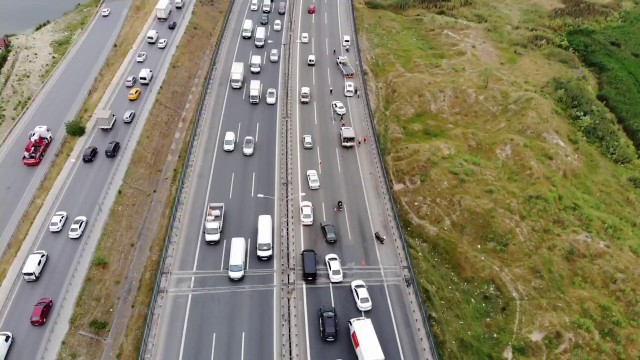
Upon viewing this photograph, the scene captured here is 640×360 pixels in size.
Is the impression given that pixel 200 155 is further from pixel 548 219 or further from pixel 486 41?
pixel 486 41

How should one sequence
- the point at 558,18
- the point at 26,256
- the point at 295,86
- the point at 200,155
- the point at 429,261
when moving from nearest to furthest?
the point at 26,256 < the point at 429,261 < the point at 200,155 < the point at 295,86 < the point at 558,18

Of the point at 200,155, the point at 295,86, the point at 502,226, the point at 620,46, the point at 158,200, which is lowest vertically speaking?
the point at 502,226

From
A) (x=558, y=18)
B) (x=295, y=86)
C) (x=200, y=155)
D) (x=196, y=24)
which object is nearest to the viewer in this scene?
(x=200, y=155)

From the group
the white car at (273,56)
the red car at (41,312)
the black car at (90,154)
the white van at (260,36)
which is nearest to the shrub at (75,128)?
the black car at (90,154)

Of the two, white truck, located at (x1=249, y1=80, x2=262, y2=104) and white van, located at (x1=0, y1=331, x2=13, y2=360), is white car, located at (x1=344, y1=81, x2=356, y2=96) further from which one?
white van, located at (x1=0, y1=331, x2=13, y2=360)

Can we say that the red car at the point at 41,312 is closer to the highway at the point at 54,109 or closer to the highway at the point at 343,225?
the highway at the point at 54,109

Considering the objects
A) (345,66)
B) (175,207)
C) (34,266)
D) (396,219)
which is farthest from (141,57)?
(396,219)

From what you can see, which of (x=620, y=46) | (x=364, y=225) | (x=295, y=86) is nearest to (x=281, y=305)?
(x=364, y=225)
